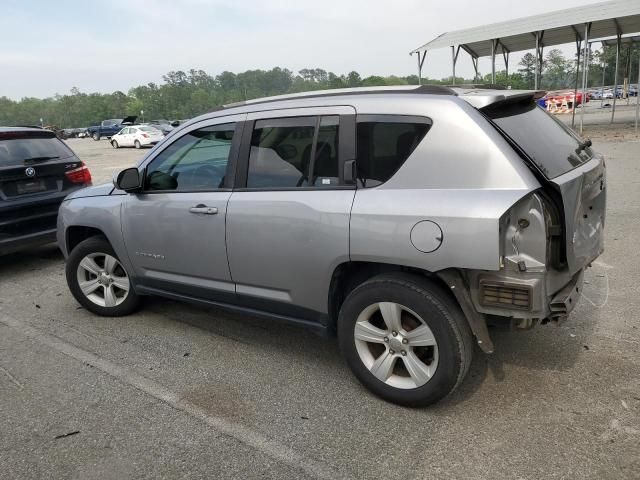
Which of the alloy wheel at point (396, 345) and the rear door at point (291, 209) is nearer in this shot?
the alloy wheel at point (396, 345)

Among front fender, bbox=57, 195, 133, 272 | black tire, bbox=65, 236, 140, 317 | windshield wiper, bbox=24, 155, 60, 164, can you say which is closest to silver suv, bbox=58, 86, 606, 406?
front fender, bbox=57, 195, 133, 272

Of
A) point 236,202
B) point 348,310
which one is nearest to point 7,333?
point 236,202

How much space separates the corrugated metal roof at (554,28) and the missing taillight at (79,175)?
17.0 metres

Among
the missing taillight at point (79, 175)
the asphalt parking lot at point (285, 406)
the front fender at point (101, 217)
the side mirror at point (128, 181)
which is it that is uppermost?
the side mirror at point (128, 181)

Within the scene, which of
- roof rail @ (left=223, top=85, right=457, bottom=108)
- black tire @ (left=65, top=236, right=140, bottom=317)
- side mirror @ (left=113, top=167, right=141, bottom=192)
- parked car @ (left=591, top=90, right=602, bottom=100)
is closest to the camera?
roof rail @ (left=223, top=85, right=457, bottom=108)

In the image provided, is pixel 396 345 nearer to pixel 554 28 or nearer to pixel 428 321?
pixel 428 321

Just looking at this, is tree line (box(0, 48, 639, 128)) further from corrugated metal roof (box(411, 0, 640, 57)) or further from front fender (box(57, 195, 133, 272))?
front fender (box(57, 195, 133, 272))

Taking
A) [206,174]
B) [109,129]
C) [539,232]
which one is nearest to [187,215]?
[206,174]

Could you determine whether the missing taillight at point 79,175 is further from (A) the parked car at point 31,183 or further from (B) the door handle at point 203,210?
(B) the door handle at point 203,210

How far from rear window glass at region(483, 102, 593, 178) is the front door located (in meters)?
1.75

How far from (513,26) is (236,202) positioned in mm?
19843

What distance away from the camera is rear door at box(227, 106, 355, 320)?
3.04 meters

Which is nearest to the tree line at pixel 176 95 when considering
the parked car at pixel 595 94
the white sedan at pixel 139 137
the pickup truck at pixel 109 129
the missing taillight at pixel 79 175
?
the parked car at pixel 595 94

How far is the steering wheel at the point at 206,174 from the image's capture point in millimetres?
3623
